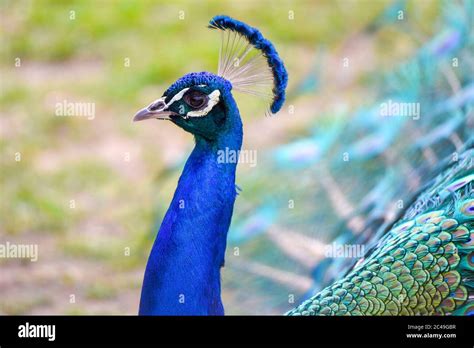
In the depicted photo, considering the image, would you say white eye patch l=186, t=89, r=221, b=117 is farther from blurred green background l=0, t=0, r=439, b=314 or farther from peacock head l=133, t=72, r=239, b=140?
blurred green background l=0, t=0, r=439, b=314

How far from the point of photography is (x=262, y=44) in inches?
101

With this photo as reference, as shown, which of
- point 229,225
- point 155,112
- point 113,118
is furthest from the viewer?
point 113,118

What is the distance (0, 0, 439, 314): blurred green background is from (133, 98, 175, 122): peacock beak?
951mm

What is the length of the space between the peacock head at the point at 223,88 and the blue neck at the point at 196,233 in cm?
4

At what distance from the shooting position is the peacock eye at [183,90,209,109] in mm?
2547

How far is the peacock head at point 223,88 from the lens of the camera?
100 inches

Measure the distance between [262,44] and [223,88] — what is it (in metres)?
0.15

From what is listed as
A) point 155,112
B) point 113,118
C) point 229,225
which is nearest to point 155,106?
point 155,112

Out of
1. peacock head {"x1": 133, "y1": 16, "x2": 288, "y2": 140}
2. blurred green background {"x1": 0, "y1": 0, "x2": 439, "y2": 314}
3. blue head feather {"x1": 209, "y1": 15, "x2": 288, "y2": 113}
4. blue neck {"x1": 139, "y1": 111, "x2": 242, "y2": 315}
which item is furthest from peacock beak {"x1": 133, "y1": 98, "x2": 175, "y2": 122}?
blurred green background {"x1": 0, "y1": 0, "x2": 439, "y2": 314}

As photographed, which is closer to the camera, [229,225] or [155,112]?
[155,112]

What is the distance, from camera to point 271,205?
361cm

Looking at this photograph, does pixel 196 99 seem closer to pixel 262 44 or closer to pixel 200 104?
pixel 200 104

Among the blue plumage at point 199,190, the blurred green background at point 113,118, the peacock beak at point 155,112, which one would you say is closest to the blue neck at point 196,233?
the blue plumage at point 199,190

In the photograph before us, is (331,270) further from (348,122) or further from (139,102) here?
(139,102)
